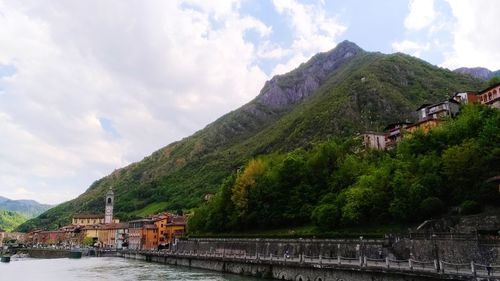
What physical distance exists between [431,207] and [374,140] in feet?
188

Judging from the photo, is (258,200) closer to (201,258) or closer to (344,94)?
(201,258)

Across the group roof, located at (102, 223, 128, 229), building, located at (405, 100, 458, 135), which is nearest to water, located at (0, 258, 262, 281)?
building, located at (405, 100, 458, 135)

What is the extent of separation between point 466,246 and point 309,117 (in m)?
158

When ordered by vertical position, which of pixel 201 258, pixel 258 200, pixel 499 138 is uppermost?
pixel 499 138

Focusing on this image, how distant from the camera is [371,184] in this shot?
6322 centimetres

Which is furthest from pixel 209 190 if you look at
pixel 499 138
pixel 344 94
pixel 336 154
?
pixel 499 138

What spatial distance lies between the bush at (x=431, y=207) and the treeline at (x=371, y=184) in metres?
0.11

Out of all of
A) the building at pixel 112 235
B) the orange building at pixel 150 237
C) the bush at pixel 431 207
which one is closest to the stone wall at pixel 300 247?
the bush at pixel 431 207

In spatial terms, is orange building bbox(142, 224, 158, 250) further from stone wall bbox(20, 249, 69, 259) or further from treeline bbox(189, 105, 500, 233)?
treeline bbox(189, 105, 500, 233)

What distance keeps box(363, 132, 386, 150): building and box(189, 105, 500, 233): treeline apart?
13.7 ft

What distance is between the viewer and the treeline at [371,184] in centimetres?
5197

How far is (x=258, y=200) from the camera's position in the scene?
8375 cm

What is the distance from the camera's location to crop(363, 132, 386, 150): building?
105 m

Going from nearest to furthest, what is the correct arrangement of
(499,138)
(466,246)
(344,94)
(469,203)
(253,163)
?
(466,246) < (469,203) < (499,138) < (253,163) < (344,94)
